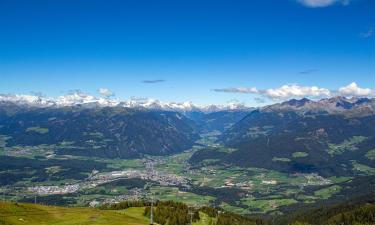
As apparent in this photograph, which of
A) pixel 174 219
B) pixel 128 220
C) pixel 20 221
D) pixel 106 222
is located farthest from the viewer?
pixel 174 219

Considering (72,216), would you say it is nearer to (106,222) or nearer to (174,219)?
(106,222)

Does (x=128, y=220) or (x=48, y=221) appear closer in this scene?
(x=48, y=221)

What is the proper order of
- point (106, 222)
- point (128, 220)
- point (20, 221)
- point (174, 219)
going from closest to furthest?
point (20, 221) → point (106, 222) → point (128, 220) → point (174, 219)

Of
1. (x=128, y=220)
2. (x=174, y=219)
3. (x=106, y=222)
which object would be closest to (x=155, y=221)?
(x=174, y=219)

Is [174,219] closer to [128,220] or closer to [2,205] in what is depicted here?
[128,220]

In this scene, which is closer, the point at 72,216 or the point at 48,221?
the point at 48,221

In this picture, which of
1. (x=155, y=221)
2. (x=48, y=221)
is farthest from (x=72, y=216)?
(x=155, y=221)

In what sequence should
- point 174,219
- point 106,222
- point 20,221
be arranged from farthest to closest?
1. point 174,219
2. point 106,222
3. point 20,221
